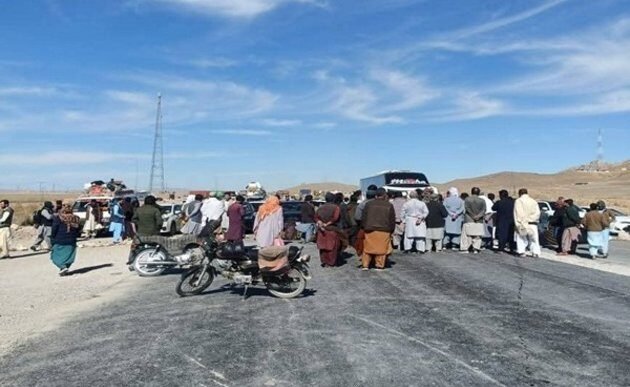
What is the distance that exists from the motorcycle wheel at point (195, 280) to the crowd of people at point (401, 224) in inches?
106

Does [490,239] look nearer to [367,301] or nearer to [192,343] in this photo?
[367,301]

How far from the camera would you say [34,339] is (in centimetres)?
803

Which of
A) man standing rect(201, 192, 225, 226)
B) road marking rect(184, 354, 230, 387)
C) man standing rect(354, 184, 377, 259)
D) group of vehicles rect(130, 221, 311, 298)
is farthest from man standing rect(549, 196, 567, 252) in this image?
road marking rect(184, 354, 230, 387)

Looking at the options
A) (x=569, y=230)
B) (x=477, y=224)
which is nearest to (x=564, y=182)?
(x=569, y=230)

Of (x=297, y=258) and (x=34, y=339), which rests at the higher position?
(x=297, y=258)

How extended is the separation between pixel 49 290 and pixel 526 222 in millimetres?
12084

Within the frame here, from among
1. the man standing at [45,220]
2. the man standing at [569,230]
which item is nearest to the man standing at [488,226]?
the man standing at [569,230]

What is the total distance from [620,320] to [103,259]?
14833 millimetres

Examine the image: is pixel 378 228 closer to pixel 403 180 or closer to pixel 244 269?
pixel 244 269

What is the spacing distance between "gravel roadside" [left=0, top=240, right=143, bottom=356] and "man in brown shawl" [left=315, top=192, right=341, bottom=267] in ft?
14.0

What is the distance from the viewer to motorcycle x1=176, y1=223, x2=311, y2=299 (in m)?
10.4

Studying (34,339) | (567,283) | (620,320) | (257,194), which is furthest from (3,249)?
(257,194)

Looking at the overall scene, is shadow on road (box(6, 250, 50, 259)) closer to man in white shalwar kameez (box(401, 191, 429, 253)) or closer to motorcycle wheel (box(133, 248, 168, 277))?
motorcycle wheel (box(133, 248, 168, 277))

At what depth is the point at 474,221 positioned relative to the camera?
57.8 ft
